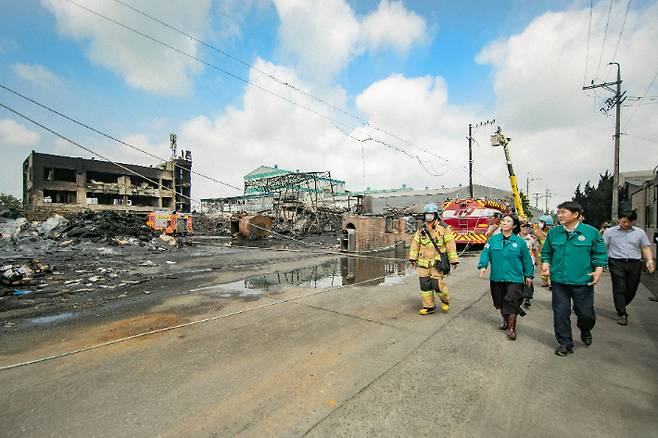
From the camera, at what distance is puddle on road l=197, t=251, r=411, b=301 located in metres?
6.59

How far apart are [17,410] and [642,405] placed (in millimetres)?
4917

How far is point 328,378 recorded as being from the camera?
114 inches

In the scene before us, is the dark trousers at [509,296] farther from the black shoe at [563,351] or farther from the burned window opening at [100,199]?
the burned window opening at [100,199]

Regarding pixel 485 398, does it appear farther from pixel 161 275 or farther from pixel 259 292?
pixel 161 275

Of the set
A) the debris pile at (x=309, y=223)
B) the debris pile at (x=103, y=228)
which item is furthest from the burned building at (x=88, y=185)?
the debris pile at (x=103, y=228)

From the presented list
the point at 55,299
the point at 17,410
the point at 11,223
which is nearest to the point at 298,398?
the point at 17,410

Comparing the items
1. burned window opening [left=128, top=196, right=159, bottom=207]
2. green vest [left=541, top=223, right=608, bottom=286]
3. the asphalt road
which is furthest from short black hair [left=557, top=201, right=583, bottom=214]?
burned window opening [left=128, top=196, right=159, bottom=207]

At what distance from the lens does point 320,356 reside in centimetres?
334

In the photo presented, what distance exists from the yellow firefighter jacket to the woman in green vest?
649mm

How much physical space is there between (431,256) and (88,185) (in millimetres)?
47599

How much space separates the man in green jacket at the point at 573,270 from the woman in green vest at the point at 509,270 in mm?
354

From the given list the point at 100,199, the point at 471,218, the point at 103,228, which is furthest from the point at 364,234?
the point at 100,199

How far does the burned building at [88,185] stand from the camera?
36.6 metres

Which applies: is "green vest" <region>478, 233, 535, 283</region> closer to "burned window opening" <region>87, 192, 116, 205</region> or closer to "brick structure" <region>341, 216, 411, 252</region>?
"brick structure" <region>341, 216, 411, 252</region>
